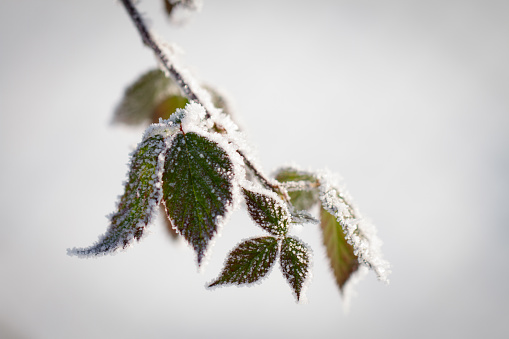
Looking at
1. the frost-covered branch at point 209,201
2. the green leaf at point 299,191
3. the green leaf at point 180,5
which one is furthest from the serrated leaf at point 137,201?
the green leaf at point 180,5

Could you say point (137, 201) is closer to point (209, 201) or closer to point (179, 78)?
point (209, 201)

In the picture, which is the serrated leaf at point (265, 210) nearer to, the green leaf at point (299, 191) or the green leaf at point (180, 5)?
the green leaf at point (299, 191)

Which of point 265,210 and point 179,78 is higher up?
point 179,78

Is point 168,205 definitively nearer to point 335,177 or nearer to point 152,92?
point 335,177

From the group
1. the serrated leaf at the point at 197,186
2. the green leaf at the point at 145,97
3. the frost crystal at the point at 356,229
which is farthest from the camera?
the green leaf at the point at 145,97

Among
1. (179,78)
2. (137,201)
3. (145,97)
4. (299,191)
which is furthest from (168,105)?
(137,201)

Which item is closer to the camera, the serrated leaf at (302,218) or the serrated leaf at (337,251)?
the serrated leaf at (302,218)

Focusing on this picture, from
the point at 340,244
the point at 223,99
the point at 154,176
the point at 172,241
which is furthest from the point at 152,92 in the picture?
the point at 340,244

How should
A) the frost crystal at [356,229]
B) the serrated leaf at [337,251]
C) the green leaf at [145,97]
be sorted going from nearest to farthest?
the frost crystal at [356,229]
the serrated leaf at [337,251]
the green leaf at [145,97]
